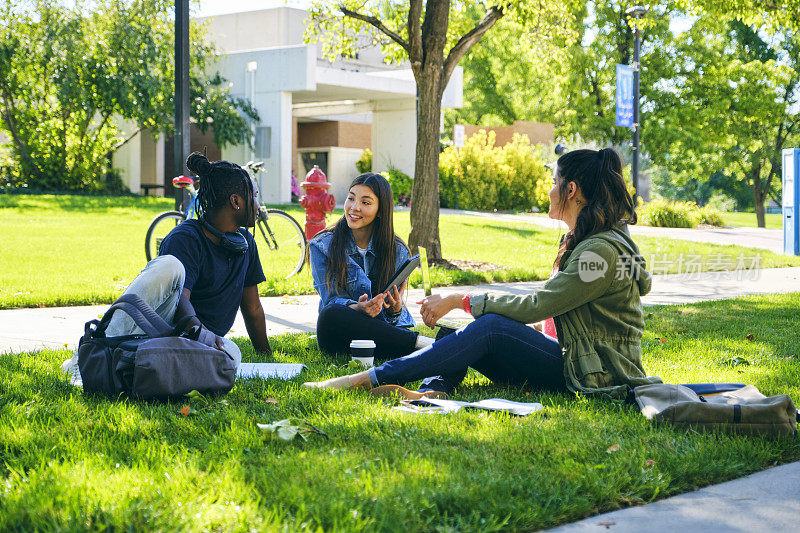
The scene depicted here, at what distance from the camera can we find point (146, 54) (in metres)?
26.1

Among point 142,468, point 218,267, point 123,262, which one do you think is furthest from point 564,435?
point 123,262

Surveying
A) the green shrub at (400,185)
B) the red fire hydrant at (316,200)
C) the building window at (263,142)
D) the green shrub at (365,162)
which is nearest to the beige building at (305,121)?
the building window at (263,142)

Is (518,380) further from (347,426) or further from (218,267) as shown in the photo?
(218,267)

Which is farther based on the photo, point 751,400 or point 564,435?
point 751,400

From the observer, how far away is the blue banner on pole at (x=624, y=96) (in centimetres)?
2072

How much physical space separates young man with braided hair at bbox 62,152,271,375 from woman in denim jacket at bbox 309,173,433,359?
527 mm

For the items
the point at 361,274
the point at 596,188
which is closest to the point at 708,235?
the point at 361,274

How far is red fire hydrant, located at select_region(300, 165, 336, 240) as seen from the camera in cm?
1027

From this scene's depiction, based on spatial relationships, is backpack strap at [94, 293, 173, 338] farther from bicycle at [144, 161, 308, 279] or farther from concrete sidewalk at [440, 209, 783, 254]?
concrete sidewalk at [440, 209, 783, 254]

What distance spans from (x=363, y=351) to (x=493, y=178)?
2161 cm

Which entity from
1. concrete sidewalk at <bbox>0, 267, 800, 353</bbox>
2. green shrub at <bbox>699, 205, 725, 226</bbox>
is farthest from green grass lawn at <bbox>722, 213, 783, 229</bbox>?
concrete sidewalk at <bbox>0, 267, 800, 353</bbox>

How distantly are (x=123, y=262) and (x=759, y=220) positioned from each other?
114ft

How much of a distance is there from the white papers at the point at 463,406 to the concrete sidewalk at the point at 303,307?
9.14 feet

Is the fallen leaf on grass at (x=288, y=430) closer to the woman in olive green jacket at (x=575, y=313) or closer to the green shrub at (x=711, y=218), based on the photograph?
the woman in olive green jacket at (x=575, y=313)
